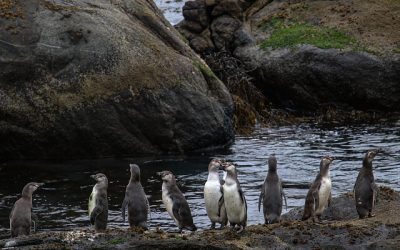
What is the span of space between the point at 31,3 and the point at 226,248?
12.1 m

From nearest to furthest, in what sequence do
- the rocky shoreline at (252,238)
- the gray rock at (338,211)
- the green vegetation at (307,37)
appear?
the rocky shoreline at (252,238) < the gray rock at (338,211) < the green vegetation at (307,37)

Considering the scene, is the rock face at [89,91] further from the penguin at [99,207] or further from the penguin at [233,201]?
the penguin at [233,201]

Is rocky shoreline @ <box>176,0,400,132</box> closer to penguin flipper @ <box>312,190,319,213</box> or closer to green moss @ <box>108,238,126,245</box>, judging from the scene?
penguin flipper @ <box>312,190,319,213</box>

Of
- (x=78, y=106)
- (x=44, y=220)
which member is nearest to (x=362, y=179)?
(x=44, y=220)

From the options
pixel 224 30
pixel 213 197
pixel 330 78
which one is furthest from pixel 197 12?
pixel 213 197

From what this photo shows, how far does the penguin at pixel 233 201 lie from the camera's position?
14.6m

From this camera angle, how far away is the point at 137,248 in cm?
1280

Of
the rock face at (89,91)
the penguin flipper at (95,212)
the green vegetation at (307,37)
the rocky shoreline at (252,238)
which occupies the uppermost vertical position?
the green vegetation at (307,37)

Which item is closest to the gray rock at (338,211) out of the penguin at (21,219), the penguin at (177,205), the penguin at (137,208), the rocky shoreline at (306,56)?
the penguin at (177,205)

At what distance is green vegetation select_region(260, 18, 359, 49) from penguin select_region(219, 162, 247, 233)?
14088mm

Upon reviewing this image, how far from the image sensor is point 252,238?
13.1 m

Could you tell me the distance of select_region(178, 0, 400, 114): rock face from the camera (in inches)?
1089

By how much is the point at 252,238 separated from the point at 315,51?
1569 cm

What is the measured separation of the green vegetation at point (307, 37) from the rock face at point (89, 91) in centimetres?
597
